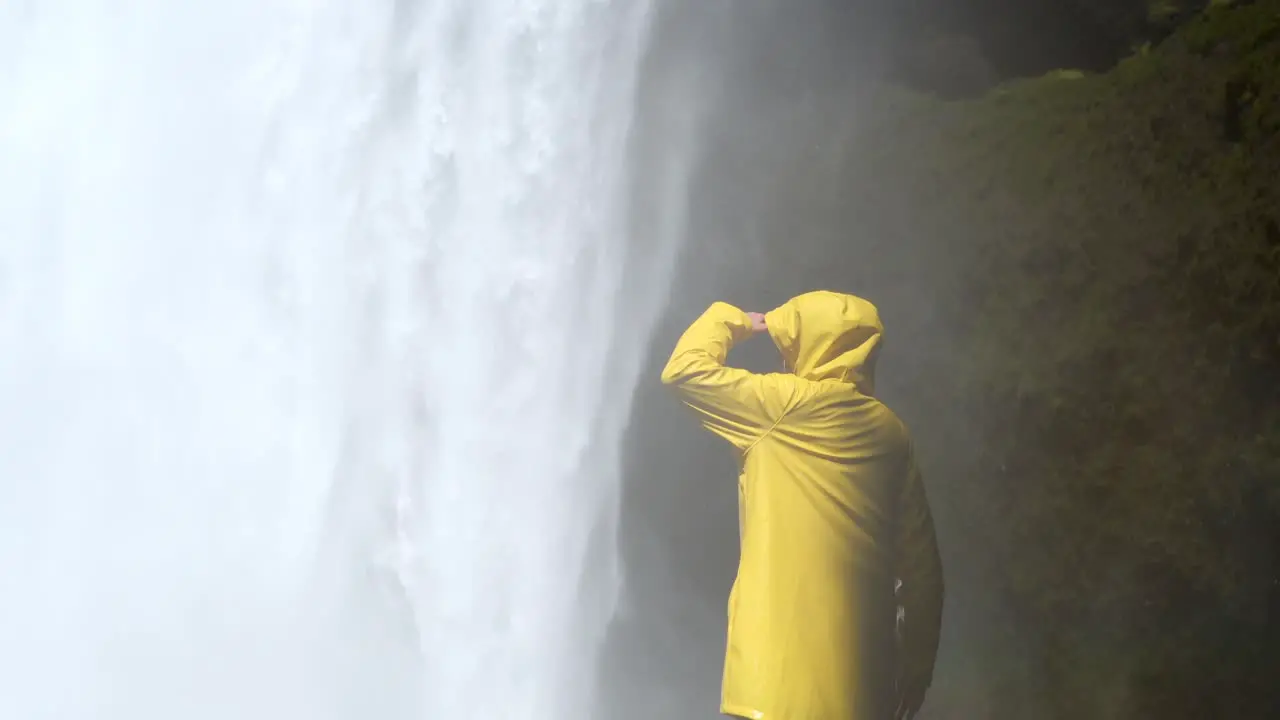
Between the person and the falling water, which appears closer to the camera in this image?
the person

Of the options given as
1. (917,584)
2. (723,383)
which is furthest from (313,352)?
(917,584)

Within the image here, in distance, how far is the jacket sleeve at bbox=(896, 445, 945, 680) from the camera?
6.14ft

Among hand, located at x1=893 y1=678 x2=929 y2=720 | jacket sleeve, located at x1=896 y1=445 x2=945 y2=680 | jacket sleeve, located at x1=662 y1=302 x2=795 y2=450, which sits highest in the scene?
jacket sleeve, located at x1=662 y1=302 x2=795 y2=450

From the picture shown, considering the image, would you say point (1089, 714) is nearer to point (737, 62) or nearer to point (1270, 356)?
point (1270, 356)

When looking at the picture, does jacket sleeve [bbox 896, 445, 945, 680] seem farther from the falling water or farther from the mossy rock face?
the falling water

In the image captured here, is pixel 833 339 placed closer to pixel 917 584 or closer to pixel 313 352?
pixel 917 584

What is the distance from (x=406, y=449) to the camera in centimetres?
319

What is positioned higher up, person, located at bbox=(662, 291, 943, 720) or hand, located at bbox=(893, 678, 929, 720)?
person, located at bbox=(662, 291, 943, 720)

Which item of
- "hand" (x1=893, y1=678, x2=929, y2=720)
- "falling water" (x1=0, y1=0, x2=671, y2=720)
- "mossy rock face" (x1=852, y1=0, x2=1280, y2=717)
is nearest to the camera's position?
"mossy rock face" (x1=852, y1=0, x2=1280, y2=717)

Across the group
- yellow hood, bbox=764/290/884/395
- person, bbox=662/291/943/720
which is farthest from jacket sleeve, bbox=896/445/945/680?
yellow hood, bbox=764/290/884/395

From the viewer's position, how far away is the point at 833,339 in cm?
191

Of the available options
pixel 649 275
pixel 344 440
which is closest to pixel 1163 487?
pixel 649 275

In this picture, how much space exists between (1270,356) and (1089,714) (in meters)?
0.68

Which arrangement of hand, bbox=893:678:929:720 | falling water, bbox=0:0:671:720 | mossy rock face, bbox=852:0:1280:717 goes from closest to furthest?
mossy rock face, bbox=852:0:1280:717, hand, bbox=893:678:929:720, falling water, bbox=0:0:671:720
